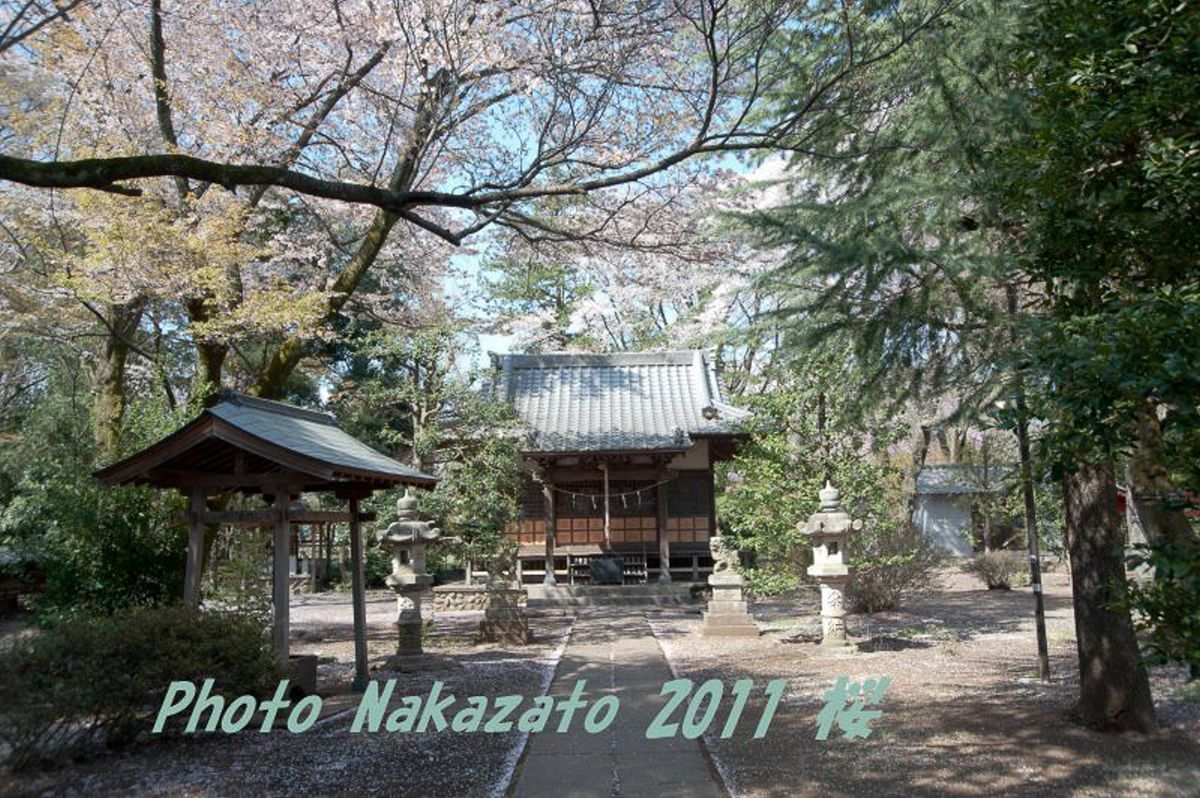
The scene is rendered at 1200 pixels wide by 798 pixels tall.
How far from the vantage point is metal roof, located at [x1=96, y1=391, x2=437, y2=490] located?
21.9ft

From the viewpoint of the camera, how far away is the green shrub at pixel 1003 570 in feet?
61.2

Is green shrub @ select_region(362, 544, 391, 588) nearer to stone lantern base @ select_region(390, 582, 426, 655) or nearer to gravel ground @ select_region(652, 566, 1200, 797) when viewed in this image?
stone lantern base @ select_region(390, 582, 426, 655)

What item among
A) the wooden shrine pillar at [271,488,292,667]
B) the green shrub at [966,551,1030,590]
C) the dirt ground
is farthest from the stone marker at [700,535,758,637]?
the green shrub at [966,551,1030,590]

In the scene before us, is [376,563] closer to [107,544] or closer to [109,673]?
[107,544]

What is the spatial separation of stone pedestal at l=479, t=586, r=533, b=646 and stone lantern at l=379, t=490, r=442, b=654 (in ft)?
4.82

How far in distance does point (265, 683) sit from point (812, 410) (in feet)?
27.1

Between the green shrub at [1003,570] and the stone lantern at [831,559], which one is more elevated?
the stone lantern at [831,559]

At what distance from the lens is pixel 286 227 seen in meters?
16.2

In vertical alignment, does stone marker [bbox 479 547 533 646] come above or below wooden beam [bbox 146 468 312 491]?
below

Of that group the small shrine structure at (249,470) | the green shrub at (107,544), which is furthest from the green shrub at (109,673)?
the green shrub at (107,544)

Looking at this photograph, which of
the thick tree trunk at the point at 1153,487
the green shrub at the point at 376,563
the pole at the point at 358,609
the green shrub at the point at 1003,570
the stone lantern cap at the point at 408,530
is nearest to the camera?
the thick tree trunk at the point at 1153,487

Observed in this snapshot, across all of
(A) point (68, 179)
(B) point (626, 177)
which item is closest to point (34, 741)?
(A) point (68, 179)

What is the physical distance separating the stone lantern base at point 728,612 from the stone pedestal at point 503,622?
2.57 metres

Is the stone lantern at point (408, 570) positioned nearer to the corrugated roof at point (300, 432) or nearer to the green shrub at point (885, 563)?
the corrugated roof at point (300, 432)
